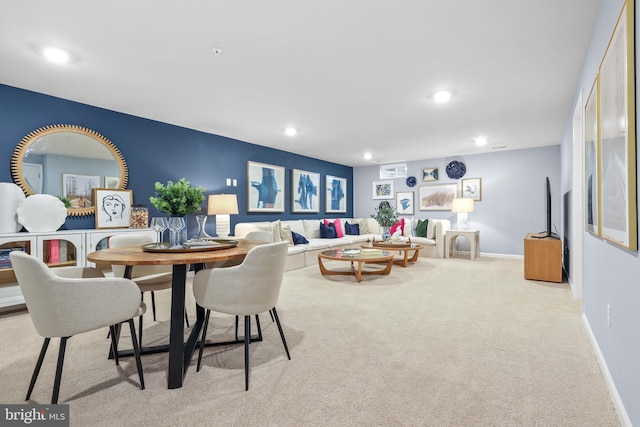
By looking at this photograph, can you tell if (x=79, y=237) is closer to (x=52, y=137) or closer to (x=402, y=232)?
(x=52, y=137)

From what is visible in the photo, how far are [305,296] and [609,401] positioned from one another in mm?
2655

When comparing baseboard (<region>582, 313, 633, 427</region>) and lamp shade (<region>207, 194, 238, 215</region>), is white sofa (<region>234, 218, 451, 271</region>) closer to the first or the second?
lamp shade (<region>207, 194, 238, 215</region>)

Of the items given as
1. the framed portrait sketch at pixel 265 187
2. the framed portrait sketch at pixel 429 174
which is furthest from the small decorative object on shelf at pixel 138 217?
the framed portrait sketch at pixel 429 174

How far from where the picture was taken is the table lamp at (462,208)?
6.68 m

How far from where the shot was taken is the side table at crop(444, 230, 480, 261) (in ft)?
20.9

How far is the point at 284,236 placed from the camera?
219 inches

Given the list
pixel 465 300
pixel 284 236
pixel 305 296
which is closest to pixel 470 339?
pixel 465 300

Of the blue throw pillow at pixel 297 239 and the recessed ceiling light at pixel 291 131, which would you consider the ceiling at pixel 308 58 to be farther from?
the blue throw pillow at pixel 297 239

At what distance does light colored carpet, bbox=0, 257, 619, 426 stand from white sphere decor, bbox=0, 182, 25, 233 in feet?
2.89

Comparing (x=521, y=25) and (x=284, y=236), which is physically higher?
(x=521, y=25)

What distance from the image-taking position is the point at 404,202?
8031 millimetres

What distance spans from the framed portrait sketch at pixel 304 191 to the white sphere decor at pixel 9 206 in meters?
4.41

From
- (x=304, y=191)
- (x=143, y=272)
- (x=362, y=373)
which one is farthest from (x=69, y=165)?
(x=304, y=191)

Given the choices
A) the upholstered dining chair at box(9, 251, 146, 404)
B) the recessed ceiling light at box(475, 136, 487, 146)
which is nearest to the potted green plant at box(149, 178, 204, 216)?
the upholstered dining chair at box(9, 251, 146, 404)
